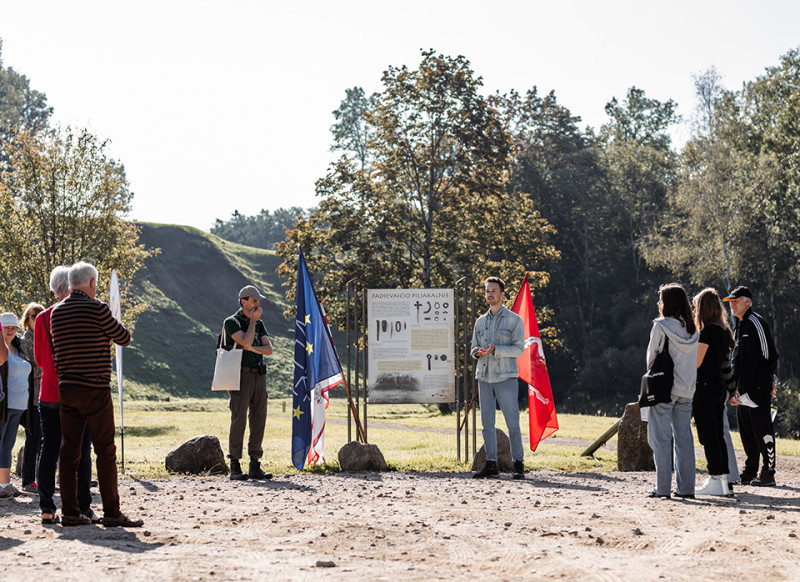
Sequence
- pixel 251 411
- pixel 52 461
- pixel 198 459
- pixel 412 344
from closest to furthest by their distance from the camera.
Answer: pixel 52 461, pixel 251 411, pixel 198 459, pixel 412 344

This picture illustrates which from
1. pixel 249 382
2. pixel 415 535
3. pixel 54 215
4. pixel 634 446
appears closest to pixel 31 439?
pixel 249 382

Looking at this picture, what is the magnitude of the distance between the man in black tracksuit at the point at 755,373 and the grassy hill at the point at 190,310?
39568 millimetres

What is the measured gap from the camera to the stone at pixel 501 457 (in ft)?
35.8

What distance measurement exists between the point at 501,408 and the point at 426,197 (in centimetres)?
2401

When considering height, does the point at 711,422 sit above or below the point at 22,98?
below

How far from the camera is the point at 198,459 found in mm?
10898

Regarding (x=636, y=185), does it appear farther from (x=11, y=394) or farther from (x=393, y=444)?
(x=11, y=394)

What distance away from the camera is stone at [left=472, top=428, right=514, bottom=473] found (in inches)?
430

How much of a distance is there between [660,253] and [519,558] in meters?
41.6

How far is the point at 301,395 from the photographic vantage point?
37.6ft

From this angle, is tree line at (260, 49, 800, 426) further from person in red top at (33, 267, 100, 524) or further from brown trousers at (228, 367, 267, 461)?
person in red top at (33, 267, 100, 524)

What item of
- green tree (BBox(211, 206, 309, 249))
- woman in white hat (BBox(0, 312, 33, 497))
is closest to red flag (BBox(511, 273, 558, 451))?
woman in white hat (BBox(0, 312, 33, 497))

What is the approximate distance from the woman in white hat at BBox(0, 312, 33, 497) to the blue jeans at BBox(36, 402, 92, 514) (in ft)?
5.06

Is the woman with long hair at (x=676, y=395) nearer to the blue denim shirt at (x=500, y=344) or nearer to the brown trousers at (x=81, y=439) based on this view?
the blue denim shirt at (x=500, y=344)
